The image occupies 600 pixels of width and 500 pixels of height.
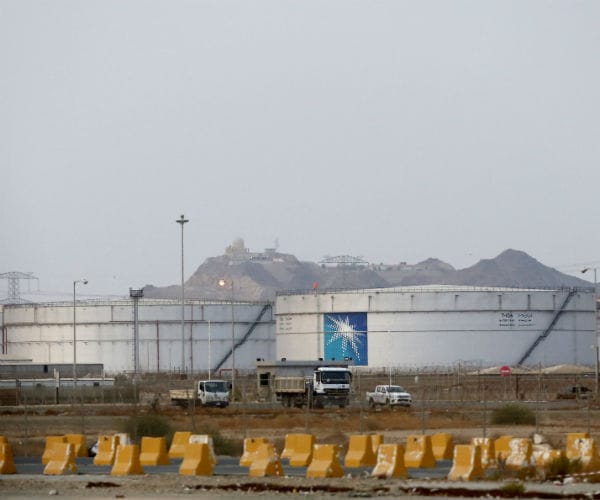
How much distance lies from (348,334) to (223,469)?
80.2m

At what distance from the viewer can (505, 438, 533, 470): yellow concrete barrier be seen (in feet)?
101

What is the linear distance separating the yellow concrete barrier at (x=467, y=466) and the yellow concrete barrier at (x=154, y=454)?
298 inches

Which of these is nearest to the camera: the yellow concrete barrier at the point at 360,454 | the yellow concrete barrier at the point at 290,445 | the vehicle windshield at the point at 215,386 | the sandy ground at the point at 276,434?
the sandy ground at the point at 276,434

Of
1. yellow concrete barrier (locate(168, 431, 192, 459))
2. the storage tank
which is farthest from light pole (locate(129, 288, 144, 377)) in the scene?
yellow concrete barrier (locate(168, 431, 192, 459))

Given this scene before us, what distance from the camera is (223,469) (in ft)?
109

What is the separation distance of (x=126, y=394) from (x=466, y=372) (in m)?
33.9

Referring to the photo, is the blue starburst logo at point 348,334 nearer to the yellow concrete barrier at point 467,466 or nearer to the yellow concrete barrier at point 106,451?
the yellow concrete barrier at point 106,451

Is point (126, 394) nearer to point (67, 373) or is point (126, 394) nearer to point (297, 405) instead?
point (297, 405)

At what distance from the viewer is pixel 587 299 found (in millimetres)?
114562

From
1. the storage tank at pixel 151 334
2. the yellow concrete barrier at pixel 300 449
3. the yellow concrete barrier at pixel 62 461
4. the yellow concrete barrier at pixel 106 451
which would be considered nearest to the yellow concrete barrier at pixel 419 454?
the yellow concrete barrier at pixel 300 449

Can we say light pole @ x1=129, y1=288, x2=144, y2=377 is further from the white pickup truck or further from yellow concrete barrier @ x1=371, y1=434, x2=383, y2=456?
yellow concrete barrier @ x1=371, y1=434, x2=383, y2=456

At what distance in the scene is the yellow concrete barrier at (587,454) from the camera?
30.2m

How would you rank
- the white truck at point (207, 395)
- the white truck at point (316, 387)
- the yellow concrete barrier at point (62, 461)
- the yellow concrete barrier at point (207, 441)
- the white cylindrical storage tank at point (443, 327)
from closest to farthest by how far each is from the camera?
the yellow concrete barrier at point (207, 441) → the yellow concrete barrier at point (62, 461) → the white truck at point (316, 387) → the white truck at point (207, 395) → the white cylindrical storage tank at point (443, 327)

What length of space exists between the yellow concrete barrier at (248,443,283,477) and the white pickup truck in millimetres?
39766
